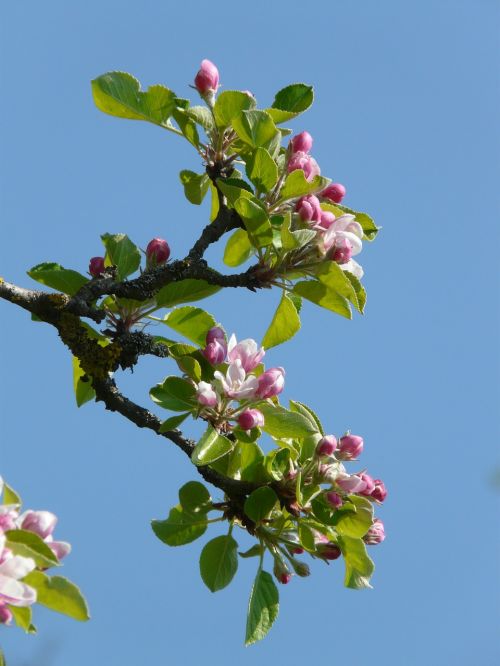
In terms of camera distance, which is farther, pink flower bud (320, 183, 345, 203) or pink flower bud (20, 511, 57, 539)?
pink flower bud (320, 183, 345, 203)

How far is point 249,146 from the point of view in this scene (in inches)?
109

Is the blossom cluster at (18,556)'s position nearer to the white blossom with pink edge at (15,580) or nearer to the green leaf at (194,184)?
the white blossom with pink edge at (15,580)

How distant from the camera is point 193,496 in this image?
2732mm

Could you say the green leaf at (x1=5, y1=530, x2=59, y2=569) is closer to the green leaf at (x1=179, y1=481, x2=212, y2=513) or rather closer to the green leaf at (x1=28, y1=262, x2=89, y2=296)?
the green leaf at (x1=179, y1=481, x2=212, y2=513)

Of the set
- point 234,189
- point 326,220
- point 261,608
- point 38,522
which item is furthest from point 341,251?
point 38,522

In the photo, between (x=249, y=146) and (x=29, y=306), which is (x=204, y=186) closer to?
(x=249, y=146)

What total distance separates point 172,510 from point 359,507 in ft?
1.67

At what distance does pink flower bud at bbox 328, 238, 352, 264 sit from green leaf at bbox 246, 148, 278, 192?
0.24 m

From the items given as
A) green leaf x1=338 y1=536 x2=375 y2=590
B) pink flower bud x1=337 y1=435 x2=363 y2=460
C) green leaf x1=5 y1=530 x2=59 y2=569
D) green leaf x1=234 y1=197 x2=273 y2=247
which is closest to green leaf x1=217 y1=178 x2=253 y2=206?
green leaf x1=234 y1=197 x2=273 y2=247

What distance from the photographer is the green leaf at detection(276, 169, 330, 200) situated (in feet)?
8.80

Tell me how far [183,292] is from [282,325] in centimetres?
29

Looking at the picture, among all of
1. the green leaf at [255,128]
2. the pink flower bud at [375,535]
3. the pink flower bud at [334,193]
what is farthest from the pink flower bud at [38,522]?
the pink flower bud at [334,193]

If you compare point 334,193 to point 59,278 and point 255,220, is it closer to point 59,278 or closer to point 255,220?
point 255,220

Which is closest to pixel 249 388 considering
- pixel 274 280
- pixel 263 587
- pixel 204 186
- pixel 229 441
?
pixel 229 441
